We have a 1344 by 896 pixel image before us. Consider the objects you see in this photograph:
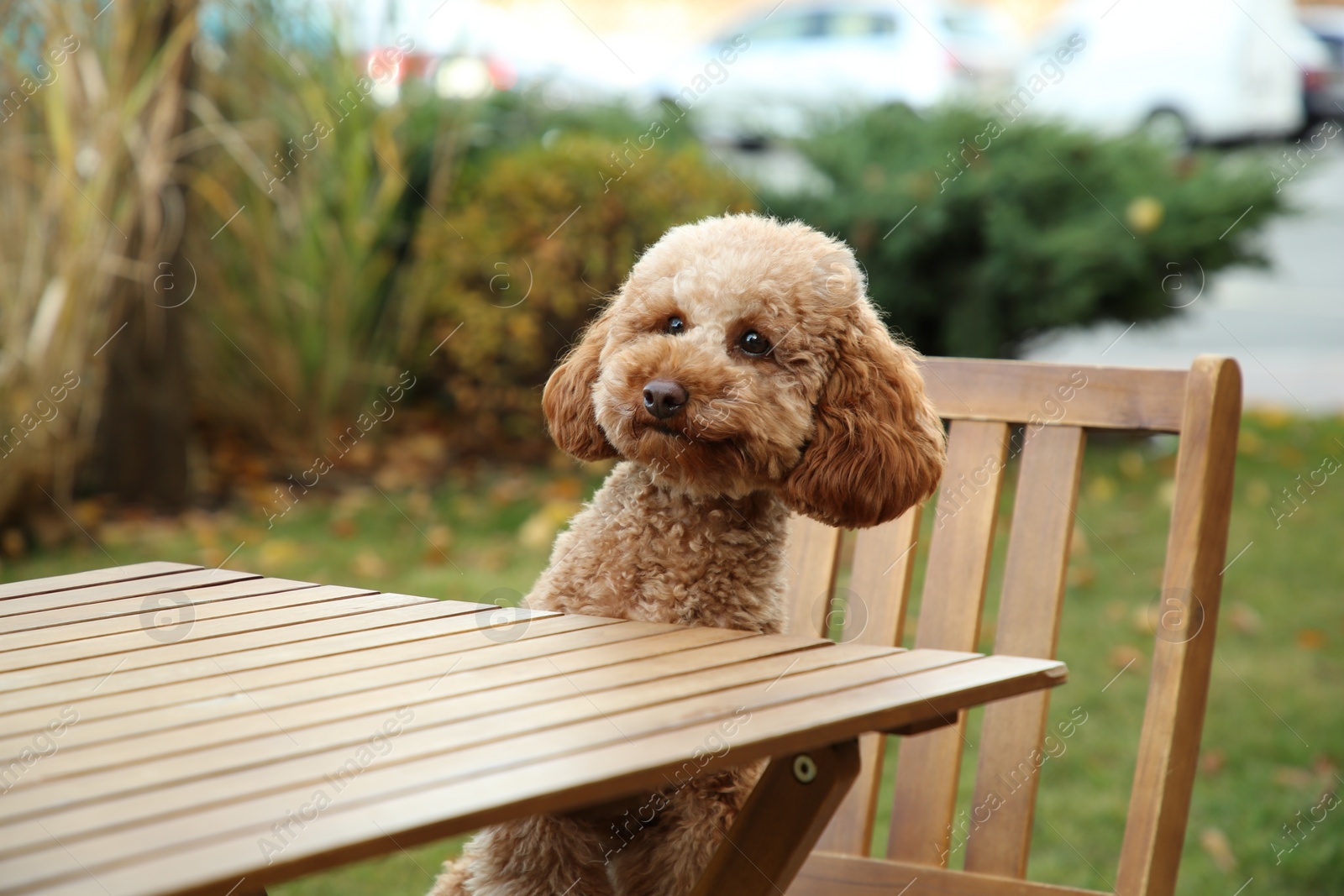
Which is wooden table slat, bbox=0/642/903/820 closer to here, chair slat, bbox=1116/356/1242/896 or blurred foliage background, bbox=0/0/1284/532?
chair slat, bbox=1116/356/1242/896

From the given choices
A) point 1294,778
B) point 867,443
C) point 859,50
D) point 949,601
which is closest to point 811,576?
point 949,601

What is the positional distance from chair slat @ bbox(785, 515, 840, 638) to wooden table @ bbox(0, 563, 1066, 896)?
588 millimetres

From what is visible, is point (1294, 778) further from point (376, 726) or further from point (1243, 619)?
point (376, 726)

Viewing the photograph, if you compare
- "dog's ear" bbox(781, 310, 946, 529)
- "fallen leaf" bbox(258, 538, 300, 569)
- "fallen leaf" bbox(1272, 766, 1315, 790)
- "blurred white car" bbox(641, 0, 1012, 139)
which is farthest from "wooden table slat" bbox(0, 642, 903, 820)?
"blurred white car" bbox(641, 0, 1012, 139)

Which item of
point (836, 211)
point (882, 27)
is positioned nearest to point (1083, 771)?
point (836, 211)

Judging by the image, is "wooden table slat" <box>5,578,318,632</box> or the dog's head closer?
"wooden table slat" <box>5,578,318,632</box>

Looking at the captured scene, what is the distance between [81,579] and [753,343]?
104 centimetres

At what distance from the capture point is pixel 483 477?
5.91m

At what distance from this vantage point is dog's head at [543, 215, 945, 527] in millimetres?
1843

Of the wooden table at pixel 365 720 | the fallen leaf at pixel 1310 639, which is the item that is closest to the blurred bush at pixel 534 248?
the fallen leaf at pixel 1310 639

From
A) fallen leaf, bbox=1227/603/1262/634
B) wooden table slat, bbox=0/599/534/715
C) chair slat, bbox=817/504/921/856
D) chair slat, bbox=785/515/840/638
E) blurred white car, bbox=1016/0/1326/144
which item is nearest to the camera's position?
wooden table slat, bbox=0/599/534/715

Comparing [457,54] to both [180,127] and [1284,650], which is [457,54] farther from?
[1284,650]

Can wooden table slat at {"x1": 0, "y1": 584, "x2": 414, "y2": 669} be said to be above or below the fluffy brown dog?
below

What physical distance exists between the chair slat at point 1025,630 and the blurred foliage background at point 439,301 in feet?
4.09
